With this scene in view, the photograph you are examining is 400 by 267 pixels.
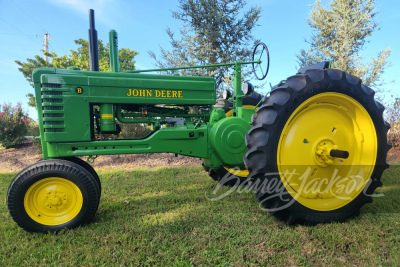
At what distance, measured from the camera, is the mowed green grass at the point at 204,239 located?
1.77 meters

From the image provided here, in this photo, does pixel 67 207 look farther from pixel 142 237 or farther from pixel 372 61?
pixel 372 61

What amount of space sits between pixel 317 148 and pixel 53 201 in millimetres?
2687

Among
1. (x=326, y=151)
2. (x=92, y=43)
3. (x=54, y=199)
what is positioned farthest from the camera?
(x=92, y=43)

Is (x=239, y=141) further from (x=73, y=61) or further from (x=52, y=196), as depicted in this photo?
(x=73, y=61)

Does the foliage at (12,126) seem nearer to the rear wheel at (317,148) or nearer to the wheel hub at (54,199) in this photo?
the wheel hub at (54,199)

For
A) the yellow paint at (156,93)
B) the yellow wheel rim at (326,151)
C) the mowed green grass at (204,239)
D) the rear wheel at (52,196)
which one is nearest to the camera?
the mowed green grass at (204,239)

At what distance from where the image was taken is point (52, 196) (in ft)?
7.48

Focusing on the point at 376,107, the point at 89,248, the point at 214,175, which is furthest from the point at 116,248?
the point at 376,107

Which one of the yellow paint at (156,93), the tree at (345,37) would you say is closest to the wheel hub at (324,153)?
the yellow paint at (156,93)

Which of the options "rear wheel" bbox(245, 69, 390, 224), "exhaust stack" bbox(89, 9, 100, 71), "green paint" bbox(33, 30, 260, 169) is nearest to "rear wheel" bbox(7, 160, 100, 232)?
"green paint" bbox(33, 30, 260, 169)

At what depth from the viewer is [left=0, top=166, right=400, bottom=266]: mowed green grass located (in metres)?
1.77

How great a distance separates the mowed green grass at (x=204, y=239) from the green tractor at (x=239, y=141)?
196mm

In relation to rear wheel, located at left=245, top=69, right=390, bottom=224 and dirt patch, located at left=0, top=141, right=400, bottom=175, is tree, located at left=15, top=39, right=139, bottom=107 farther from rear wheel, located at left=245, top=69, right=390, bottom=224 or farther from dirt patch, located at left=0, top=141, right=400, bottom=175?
rear wheel, located at left=245, top=69, right=390, bottom=224

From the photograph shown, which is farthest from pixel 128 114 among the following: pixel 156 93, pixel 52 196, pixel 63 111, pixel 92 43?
pixel 52 196
